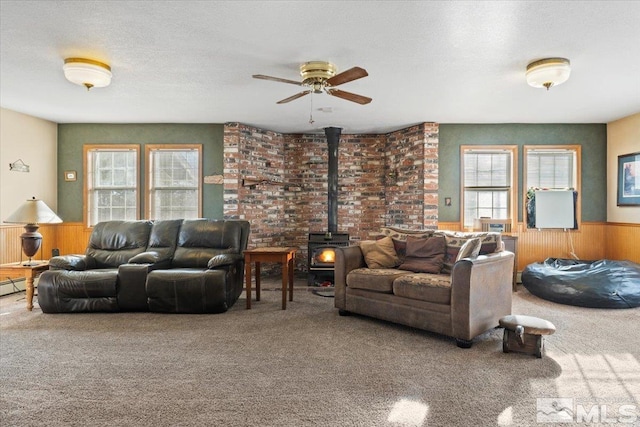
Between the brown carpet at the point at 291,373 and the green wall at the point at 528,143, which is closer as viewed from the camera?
the brown carpet at the point at 291,373

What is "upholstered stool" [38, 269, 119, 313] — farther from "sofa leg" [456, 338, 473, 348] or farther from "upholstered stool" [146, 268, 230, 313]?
"sofa leg" [456, 338, 473, 348]

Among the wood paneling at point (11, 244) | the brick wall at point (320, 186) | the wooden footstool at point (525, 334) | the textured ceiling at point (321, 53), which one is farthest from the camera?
the brick wall at point (320, 186)

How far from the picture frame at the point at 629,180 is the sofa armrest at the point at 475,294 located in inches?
144

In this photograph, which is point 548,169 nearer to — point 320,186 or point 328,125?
point 328,125

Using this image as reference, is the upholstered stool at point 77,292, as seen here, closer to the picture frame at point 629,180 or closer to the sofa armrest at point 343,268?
the sofa armrest at point 343,268

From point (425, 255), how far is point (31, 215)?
4851 millimetres

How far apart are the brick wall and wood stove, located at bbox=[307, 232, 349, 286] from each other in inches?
39.6

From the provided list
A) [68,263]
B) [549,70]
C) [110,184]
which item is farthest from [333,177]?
[68,263]

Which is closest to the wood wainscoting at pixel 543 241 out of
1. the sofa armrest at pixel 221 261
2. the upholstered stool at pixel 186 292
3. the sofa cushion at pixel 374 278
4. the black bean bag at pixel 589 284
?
the black bean bag at pixel 589 284

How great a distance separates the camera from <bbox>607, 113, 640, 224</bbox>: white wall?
220 inches

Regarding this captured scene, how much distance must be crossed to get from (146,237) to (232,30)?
313cm

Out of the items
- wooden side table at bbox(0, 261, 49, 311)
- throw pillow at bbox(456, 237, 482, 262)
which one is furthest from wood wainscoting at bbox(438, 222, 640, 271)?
wooden side table at bbox(0, 261, 49, 311)

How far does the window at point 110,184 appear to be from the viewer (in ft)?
20.7

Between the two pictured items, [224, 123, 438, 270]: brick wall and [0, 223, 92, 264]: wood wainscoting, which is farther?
[224, 123, 438, 270]: brick wall
